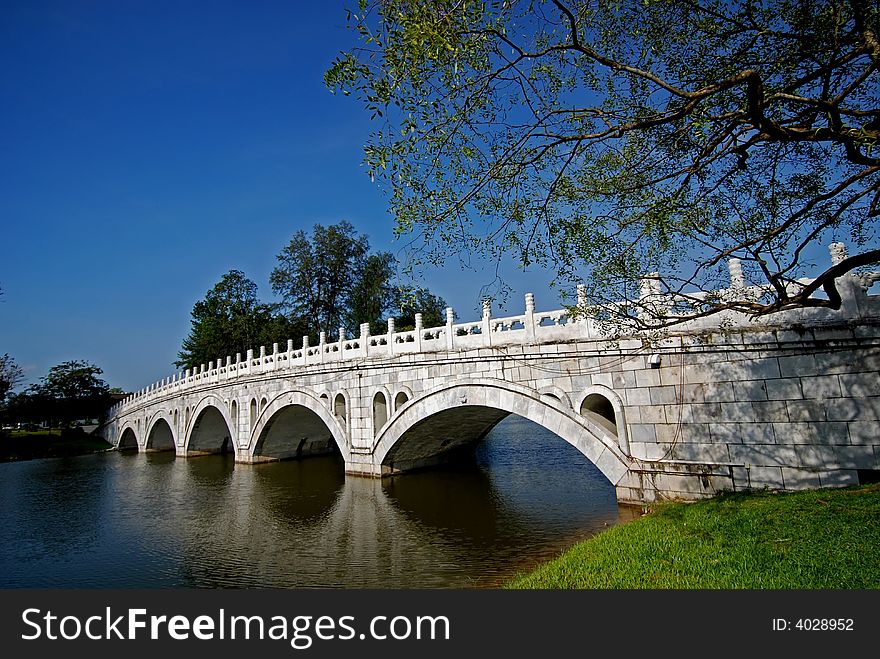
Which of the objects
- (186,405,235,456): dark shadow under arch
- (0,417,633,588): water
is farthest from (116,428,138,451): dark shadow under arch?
(0,417,633,588): water

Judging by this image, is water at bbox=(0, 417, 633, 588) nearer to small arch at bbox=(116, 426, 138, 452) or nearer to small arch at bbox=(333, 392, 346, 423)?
small arch at bbox=(333, 392, 346, 423)

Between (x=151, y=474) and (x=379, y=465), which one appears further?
(x=151, y=474)

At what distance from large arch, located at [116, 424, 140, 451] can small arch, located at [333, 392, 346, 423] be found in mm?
27806

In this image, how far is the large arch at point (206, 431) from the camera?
97.4 ft

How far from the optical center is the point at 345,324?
36.5m

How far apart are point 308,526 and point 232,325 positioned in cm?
2935

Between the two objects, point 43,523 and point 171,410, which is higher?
point 171,410

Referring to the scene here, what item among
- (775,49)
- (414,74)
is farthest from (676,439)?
(414,74)

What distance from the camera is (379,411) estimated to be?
18.1 meters

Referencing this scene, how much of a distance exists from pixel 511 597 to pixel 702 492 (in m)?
6.77

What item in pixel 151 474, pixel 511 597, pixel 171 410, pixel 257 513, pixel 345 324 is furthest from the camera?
pixel 345 324

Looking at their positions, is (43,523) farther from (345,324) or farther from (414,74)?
(345,324)

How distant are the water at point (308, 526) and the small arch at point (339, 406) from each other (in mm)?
2261

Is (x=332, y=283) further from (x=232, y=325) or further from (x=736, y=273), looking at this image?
(x=736, y=273)
